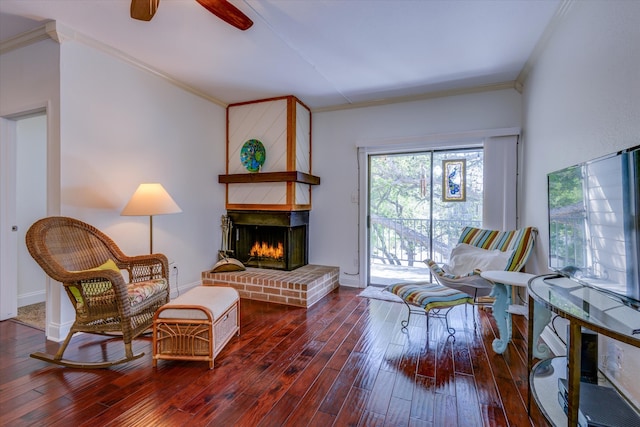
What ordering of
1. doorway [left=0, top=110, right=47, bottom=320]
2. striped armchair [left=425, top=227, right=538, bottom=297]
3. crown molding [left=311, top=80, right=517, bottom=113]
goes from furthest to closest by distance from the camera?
crown molding [left=311, top=80, right=517, bottom=113]
doorway [left=0, top=110, right=47, bottom=320]
striped armchair [left=425, top=227, right=538, bottom=297]

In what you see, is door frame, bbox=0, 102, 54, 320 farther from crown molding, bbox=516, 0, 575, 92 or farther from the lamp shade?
crown molding, bbox=516, 0, 575, 92

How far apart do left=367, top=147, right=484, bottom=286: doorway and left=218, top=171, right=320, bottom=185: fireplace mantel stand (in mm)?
908

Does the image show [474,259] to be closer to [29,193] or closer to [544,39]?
[544,39]

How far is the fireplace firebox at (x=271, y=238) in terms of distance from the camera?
394 centimetres

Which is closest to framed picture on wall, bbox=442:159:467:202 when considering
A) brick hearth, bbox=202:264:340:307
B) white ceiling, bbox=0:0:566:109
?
white ceiling, bbox=0:0:566:109

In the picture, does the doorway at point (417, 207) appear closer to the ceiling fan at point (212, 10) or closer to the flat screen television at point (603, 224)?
the flat screen television at point (603, 224)

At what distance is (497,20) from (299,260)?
→ 11.1ft

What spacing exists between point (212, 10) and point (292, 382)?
2.39 meters

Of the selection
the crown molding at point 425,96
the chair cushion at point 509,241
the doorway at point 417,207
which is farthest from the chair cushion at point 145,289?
the crown molding at point 425,96

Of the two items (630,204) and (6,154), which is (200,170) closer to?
(6,154)

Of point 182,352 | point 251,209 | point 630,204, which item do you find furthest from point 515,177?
point 182,352

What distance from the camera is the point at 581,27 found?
6.24 feet

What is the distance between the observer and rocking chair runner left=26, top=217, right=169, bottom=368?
6.57 feet

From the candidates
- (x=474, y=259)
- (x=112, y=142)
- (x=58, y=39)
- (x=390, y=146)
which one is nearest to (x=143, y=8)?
(x=58, y=39)
